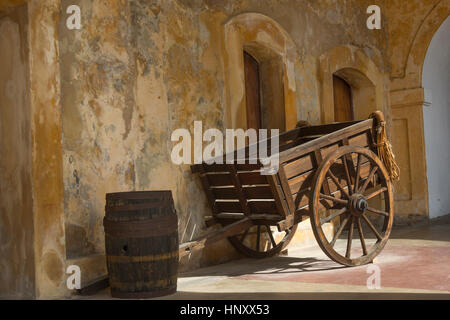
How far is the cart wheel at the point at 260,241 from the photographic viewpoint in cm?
592

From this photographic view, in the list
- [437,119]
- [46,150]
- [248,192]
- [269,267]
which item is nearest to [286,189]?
[248,192]

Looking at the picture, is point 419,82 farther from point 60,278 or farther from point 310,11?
point 60,278

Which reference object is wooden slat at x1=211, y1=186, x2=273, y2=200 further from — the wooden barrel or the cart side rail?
the wooden barrel

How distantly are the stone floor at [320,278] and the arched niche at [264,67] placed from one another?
1.63m

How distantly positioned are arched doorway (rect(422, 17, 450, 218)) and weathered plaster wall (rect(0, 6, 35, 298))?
24.0ft

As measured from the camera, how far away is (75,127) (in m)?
4.52

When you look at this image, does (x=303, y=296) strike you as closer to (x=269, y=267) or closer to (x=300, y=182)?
(x=300, y=182)

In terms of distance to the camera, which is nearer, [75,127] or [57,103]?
[57,103]

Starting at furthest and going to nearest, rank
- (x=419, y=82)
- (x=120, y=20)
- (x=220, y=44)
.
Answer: (x=419, y=82), (x=220, y=44), (x=120, y=20)

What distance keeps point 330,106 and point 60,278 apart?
5.02 m

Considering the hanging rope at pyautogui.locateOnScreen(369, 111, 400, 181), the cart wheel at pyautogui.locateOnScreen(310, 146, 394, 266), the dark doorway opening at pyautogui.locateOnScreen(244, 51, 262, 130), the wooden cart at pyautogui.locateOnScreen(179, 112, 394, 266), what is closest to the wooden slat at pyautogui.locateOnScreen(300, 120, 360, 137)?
the wooden cart at pyautogui.locateOnScreen(179, 112, 394, 266)

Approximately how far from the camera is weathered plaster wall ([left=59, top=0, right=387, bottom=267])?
4.53 metres

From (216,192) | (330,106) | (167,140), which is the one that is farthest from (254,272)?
(330,106)

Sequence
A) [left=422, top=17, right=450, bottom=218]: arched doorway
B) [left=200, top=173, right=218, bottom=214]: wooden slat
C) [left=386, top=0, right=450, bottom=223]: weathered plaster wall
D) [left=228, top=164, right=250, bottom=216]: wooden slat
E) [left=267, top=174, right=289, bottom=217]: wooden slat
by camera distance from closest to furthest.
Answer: [left=267, top=174, right=289, bottom=217]: wooden slat
[left=228, top=164, right=250, bottom=216]: wooden slat
[left=200, top=173, right=218, bottom=214]: wooden slat
[left=386, top=0, right=450, bottom=223]: weathered plaster wall
[left=422, top=17, right=450, bottom=218]: arched doorway
